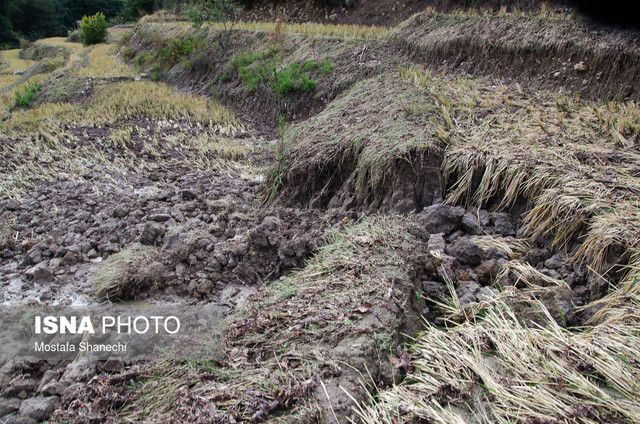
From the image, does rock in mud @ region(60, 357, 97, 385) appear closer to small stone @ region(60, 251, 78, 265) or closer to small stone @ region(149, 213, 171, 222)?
small stone @ region(60, 251, 78, 265)

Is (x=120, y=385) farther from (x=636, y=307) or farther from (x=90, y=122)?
(x=90, y=122)

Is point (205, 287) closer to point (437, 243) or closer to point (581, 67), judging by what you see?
point (437, 243)

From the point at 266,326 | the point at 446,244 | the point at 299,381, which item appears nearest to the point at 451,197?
the point at 446,244

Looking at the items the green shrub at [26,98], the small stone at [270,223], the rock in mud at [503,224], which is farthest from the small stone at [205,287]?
the green shrub at [26,98]

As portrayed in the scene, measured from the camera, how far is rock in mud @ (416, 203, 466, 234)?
11.0 feet

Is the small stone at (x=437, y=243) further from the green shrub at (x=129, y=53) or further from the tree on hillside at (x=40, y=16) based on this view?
the tree on hillside at (x=40, y=16)

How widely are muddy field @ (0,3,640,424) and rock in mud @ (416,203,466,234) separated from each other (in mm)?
19

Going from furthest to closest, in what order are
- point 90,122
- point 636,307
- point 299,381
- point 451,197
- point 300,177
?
point 90,122 → point 300,177 → point 451,197 → point 636,307 → point 299,381

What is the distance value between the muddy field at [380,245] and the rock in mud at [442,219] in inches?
0.7

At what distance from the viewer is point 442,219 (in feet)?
11.1

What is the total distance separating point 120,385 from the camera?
2.40 metres

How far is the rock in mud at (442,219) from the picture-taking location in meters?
3.35

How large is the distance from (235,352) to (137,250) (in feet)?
7.03

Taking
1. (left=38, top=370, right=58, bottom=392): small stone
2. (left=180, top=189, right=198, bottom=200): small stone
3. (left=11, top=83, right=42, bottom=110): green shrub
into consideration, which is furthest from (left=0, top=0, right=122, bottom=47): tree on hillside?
(left=38, top=370, right=58, bottom=392): small stone
